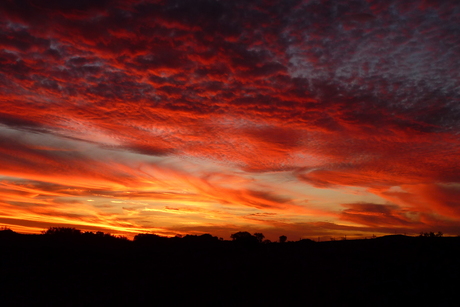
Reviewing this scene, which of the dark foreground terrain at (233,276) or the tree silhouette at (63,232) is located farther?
the tree silhouette at (63,232)

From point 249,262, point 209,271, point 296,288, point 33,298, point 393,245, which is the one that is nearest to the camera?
point 33,298

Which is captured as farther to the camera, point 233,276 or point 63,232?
point 63,232

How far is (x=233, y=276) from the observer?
1812cm

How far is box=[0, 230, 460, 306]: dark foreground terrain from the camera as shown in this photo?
1385 centimetres

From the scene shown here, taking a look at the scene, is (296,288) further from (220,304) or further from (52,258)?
(52,258)

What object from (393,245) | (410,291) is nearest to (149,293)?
(410,291)

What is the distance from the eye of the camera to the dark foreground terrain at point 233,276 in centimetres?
1385

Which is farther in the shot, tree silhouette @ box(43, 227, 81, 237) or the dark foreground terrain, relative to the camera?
tree silhouette @ box(43, 227, 81, 237)

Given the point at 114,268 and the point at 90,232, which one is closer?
the point at 114,268

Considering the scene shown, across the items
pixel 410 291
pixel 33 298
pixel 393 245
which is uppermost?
pixel 393 245

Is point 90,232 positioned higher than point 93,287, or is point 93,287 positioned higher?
point 90,232

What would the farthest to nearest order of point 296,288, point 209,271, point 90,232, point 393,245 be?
point 90,232
point 393,245
point 209,271
point 296,288

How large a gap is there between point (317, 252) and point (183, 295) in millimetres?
13418

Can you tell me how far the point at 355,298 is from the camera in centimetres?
1407
